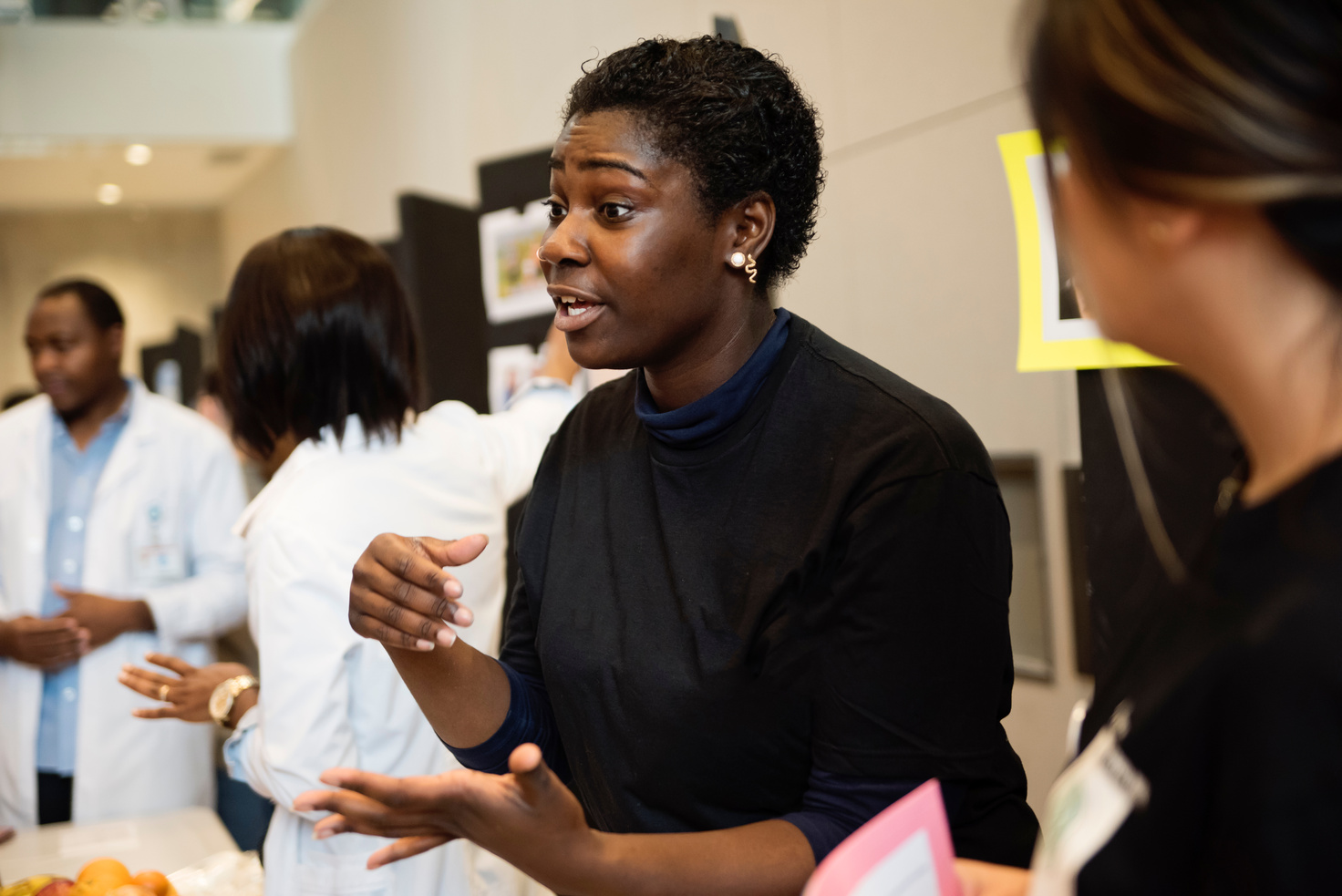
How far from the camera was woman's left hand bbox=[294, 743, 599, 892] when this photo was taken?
74 cm

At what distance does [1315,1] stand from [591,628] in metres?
0.85

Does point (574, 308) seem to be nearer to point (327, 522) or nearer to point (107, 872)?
point (327, 522)

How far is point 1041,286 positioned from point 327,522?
1.03m

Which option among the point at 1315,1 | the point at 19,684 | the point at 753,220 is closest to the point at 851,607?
the point at 753,220

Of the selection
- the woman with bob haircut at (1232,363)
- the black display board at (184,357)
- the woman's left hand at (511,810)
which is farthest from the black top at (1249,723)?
the black display board at (184,357)

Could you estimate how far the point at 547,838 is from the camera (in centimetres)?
76

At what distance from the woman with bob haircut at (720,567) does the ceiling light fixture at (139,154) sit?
6.61 m

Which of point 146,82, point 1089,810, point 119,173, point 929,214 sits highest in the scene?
point 146,82

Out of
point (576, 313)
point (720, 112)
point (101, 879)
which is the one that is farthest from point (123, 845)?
point (720, 112)

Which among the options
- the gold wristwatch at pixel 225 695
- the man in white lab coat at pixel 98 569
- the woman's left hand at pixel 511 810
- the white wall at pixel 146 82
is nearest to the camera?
the woman's left hand at pixel 511 810

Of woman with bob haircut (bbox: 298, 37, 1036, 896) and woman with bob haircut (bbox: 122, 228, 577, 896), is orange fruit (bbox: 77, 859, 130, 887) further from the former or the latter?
woman with bob haircut (bbox: 298, 37, 1036, 896)

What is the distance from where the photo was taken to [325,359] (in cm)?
167

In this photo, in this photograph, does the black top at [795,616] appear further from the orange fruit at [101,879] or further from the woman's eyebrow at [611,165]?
the orange fruit at [101,879]

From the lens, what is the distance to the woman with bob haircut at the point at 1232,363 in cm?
48
